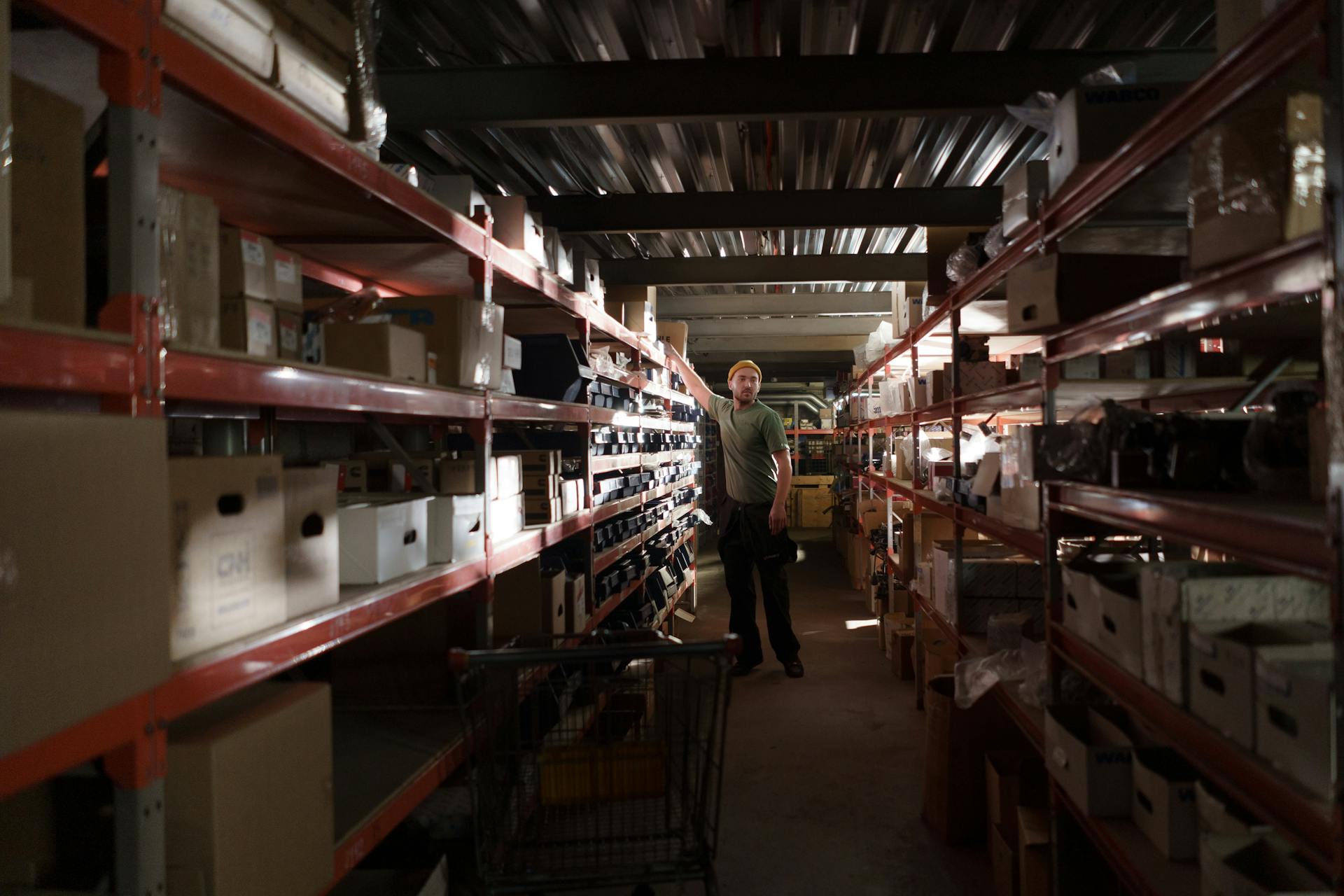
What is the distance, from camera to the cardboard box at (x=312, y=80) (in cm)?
147

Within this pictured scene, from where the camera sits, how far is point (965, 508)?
317 cm

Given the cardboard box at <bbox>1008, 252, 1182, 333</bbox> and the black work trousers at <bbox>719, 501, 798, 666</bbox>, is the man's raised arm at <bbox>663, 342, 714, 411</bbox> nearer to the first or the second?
the black work trousers at <bbox>719, 501, 798, 666</bbox>

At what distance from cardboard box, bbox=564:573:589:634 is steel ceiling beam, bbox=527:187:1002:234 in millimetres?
1905

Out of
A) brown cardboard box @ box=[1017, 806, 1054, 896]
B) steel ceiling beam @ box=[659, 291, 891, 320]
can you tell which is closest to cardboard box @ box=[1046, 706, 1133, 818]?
brown cardboard box @ box=[1017, 806, 1054, 896]

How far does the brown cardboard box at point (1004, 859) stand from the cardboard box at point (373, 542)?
2126mm

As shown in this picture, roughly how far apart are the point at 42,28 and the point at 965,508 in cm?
321

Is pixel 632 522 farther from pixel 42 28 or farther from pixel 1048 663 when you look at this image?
pixel 42 28

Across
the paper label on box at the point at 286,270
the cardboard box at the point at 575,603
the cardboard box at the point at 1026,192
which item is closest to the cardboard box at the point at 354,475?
the cardboard box at the point at 575,603

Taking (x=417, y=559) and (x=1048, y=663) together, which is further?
(x=1048, y=663)

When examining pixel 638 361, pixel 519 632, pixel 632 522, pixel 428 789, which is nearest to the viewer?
pixel 428 789

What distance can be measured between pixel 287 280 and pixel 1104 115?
2.08m

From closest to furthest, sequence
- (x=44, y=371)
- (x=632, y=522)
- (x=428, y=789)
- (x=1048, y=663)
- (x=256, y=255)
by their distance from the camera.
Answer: (x=44, y=371) < (x=256, y=255) < (x=428, y=789) < (x=1048, y=663) < (x=632, y=522)

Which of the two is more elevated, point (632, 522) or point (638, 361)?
point (638, 361)

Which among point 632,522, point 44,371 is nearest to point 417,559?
point 44,371
